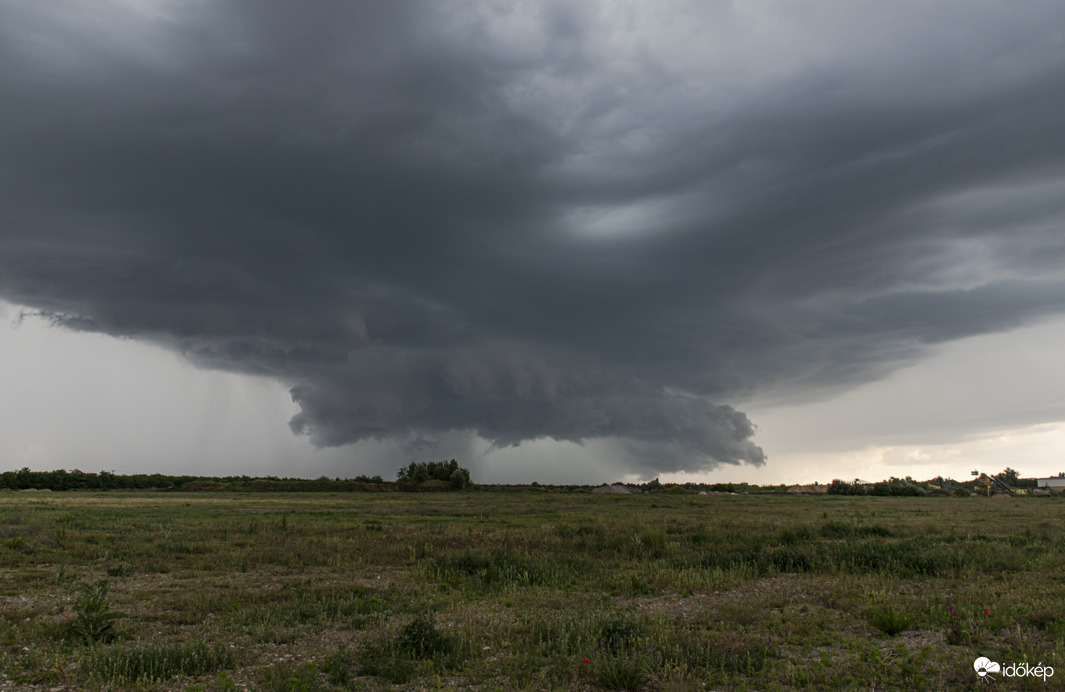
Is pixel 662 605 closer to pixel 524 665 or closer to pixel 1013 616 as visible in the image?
pixel 524 665

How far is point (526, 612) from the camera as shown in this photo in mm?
14867

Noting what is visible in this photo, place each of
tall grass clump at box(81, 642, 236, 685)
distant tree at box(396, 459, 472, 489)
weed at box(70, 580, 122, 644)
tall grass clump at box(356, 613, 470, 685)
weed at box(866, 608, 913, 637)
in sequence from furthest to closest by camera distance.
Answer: distant tree at box(396, 459, 472, 489)
weed at box(866, 608, 913, 637)
weed at box(70, 580, 122, 644)
tall grass clump at box(356, 613, 470, 685)
tall grass clump at box(81, 642, 236, 685)

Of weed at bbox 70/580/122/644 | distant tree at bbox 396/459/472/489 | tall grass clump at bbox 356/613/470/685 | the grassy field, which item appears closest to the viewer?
the grassy field

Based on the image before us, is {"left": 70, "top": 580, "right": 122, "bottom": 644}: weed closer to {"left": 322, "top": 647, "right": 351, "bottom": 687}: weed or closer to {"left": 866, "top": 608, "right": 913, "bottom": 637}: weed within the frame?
{"left": 322, "top": 647, "right": 351, "bottom": 687}: weed

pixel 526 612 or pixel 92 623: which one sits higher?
pixel 92 623

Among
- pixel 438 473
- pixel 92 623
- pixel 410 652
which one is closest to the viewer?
pixel 410 652

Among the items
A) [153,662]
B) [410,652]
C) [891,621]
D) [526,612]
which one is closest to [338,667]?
[410,652]

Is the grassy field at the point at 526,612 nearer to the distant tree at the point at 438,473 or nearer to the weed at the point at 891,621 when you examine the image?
the weed at the point at 891,621

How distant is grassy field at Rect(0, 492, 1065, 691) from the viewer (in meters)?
10.3

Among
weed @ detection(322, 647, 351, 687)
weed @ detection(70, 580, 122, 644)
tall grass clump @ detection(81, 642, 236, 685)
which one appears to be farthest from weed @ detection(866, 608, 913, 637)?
weed @ detection(70, 580, 122, 644)

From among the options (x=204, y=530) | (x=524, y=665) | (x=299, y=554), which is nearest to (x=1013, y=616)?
(x=524, y=665)

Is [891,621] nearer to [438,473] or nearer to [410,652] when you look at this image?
[410,652]

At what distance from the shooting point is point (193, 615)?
48.0 feet

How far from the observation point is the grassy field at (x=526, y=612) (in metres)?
10.3
